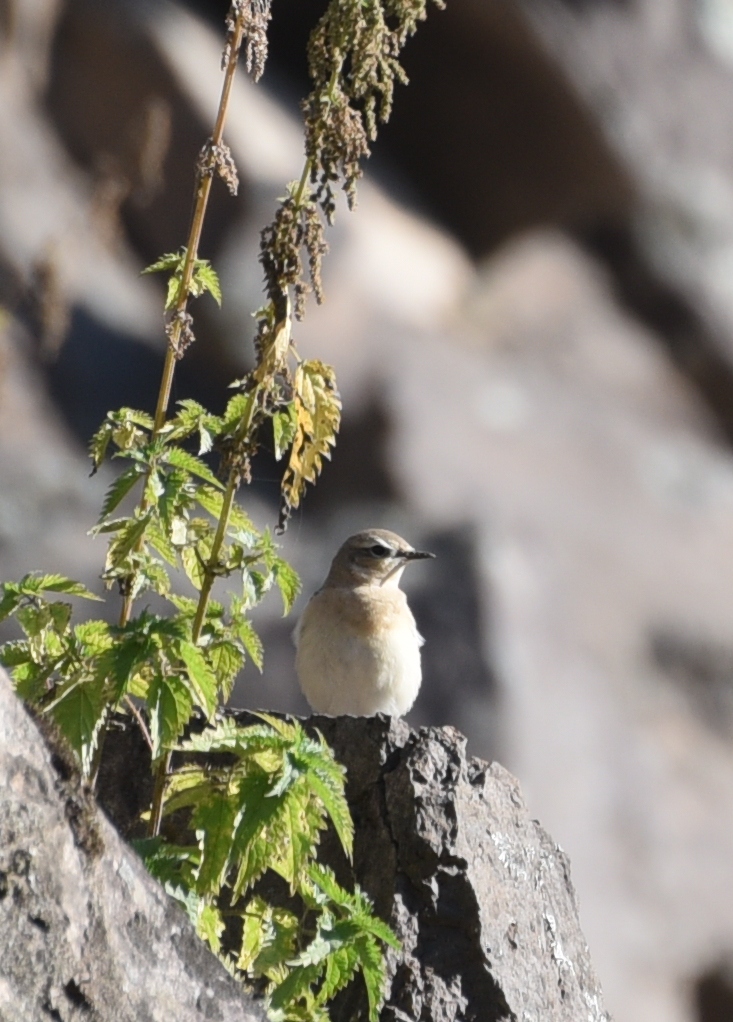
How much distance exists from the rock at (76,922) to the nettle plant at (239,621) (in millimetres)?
247

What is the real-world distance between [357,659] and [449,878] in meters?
3.80

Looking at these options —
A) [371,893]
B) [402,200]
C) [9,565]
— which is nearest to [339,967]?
[371,893]

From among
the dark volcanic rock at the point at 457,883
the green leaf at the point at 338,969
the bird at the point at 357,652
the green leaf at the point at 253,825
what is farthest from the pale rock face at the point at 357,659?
the green leaf at the point at 253,825

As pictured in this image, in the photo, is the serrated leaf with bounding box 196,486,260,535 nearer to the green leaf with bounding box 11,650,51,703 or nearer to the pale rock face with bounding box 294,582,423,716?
the green leaf with bounding box 11,650,51,703

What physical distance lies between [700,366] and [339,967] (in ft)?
56.2

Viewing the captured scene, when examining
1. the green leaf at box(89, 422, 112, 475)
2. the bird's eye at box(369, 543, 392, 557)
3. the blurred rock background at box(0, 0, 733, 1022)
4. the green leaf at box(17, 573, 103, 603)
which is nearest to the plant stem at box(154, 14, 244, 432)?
the green leaf at box(89, 422, 112, 475)

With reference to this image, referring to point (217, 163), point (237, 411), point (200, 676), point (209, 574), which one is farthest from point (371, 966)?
point (217, 163)

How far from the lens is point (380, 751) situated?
4.89 metres

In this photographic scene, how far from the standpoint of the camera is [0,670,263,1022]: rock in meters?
3.14

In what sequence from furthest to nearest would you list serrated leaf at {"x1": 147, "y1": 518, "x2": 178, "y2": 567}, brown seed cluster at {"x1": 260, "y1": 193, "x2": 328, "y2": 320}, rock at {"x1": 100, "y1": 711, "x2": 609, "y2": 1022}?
rock at {"x1": 100, "y1": 711, "x2": 609, "y2": 1022}
serrated leaf at {"x1": 147, "y1": 518, "x2": 178, "y2": 567}
brown seed cluster at {"x1": 260, "y1": 193, "x2": 328, "y2": 320}

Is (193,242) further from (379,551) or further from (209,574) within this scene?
(379,551)

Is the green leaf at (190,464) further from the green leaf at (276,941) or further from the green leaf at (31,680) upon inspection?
the green leaf at (276,941)

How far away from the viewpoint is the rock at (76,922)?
3.14 meters

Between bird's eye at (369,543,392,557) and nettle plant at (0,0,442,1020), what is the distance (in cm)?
517
